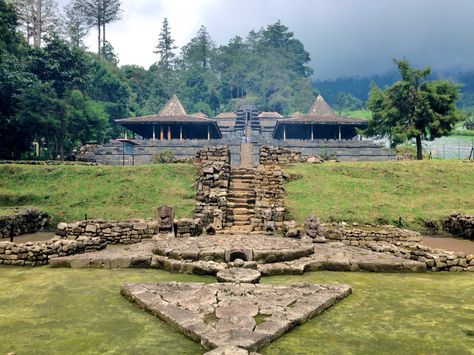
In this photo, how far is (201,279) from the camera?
10.1m

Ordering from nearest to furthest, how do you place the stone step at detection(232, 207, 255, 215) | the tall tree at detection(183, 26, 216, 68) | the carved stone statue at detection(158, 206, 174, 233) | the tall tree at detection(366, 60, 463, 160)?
the carved stone statue at detection(158, 206, 174, 233) → the stone step at detection(232, 207, 255, 215) → the tall tree at detection(366, 60, 463, 160) → the tall tree at detection(183, 26, 216, 68)

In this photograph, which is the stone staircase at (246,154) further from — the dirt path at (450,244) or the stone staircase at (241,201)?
the dirt path at (450,244)

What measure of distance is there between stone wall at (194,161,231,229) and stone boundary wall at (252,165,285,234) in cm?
160

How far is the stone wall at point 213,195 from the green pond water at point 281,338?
769 centimetres

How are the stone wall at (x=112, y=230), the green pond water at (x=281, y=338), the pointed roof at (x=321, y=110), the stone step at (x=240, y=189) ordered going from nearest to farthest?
the green pond water at (x=281, y=338) → the stone wall at (x=112, y=230) → the stone step at (x=240, y=189) → the pointed roof at (x=321, y=110)

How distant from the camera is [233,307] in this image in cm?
738

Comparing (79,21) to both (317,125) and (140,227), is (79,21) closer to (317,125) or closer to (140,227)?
(317,125)

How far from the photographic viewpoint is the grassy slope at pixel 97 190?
764 inches

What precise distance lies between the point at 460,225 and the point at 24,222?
730 inches

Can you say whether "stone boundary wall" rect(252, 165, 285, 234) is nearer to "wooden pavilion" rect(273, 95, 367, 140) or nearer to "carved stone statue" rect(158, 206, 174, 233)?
"carved stone statue" rect(158, 206, 174, 233)

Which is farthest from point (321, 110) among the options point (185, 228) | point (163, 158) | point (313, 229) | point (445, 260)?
point (445, 260)

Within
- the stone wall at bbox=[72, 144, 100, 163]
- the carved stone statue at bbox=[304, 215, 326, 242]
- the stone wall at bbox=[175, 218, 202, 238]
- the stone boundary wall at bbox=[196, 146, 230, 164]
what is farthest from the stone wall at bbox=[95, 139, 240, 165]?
the carved stone statue at bbox=[304, 215, 326, 242]

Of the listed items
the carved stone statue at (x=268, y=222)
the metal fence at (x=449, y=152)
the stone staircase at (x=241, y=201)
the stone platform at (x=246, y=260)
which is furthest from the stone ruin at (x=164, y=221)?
the metal fence at (x=449, y=152)

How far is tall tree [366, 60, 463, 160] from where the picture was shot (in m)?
31.5
